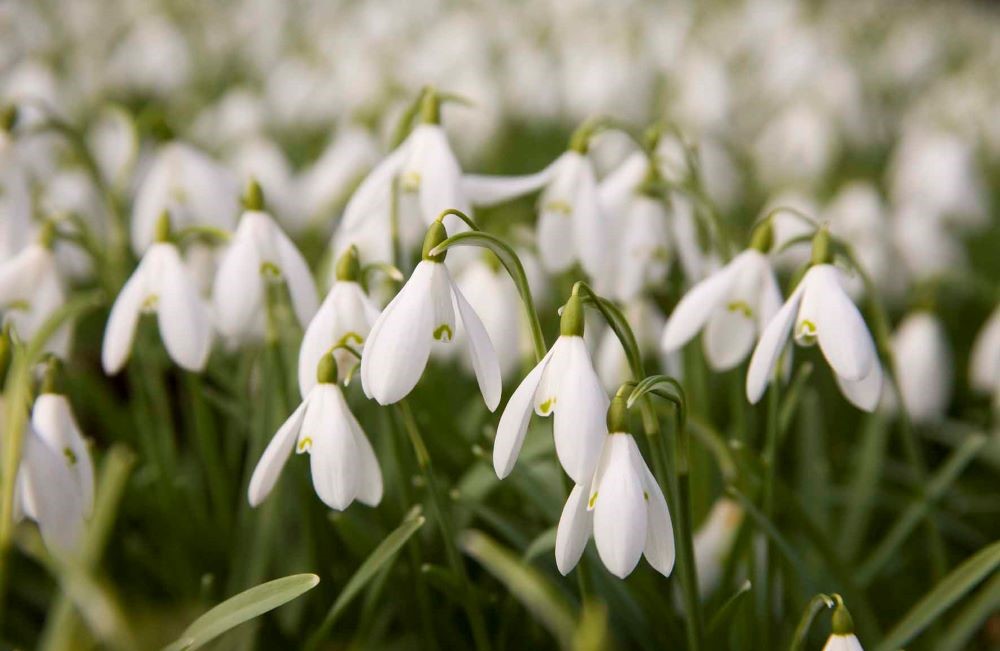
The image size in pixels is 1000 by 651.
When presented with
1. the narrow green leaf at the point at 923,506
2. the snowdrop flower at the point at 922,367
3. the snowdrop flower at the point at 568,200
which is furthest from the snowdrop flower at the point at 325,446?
the snowdrop flower at the point at 922,367

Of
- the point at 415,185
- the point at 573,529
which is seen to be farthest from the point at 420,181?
the point at 573,529

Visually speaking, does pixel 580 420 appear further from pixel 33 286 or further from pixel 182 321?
pixel 33 286

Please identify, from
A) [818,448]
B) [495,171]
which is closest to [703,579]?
[818,448]

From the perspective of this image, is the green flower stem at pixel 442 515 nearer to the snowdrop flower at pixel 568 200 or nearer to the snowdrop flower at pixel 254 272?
the snowdrop flower at pixel 254 272

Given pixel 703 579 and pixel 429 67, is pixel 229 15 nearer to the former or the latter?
pixel 429 67

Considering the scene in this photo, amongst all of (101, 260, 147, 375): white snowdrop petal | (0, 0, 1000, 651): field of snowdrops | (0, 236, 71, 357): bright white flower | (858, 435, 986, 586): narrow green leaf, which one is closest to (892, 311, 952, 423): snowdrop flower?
(0, 0, 1000, 651): field of snowdrops
